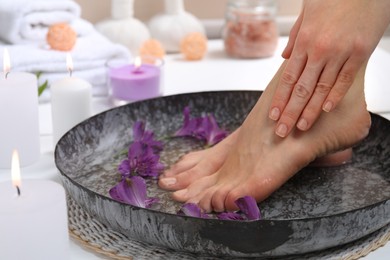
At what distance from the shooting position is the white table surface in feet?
4.19

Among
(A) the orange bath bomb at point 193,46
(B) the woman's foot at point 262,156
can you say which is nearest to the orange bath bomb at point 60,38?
(A) the orange bath bomb at point 193,46

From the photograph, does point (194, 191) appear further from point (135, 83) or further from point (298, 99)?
point (135, 83)

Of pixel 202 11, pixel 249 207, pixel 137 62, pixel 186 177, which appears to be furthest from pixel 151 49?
pixel 249 207

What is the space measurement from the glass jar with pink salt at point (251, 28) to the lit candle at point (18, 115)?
650 millimetres

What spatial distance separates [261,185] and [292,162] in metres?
0.06

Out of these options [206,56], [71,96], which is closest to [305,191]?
[71,96]

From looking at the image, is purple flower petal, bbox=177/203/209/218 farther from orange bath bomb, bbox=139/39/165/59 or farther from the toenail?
orange bath bomb, bbox=139/39/165/59

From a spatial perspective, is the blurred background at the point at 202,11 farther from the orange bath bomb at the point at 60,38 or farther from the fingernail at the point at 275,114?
the fingernail at the point at 275,114

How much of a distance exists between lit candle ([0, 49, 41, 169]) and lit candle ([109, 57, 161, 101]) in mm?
281

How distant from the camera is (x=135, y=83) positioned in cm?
132

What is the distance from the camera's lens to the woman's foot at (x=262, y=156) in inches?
35.2

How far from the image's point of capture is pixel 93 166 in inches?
39.0

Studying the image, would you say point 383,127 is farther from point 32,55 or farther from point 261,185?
point 32,55

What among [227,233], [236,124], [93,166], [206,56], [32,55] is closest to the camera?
[227,233]
